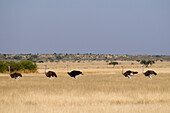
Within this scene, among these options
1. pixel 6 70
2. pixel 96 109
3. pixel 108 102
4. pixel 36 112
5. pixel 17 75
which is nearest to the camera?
pixel 36 112

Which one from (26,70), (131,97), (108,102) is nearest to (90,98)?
(108,102)

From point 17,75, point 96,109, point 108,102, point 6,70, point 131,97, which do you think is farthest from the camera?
point 6,70

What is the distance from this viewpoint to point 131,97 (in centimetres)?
1859

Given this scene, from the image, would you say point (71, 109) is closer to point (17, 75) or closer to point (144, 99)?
point (144, 99)

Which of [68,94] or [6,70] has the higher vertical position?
[6,70]

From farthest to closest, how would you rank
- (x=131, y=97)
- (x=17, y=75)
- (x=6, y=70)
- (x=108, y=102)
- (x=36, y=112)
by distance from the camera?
(x=6, y=70) → (x=17, y=75) → (x=131, y=97) → (x=108, y=102) → (x=36, y=112)

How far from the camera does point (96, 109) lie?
47.1 ft

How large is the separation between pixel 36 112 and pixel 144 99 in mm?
6639

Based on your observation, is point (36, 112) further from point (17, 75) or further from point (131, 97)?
point (17, 75)

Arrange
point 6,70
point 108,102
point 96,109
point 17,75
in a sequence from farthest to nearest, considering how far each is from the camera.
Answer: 1. point 6,70
2. point 17,75
3. point 108,102
4. point 96,109

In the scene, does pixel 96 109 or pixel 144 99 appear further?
pixel 144 99

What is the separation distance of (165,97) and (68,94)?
5.27m

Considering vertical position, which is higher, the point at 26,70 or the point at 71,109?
the point at 26,70

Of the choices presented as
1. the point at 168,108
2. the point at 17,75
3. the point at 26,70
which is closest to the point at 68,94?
the point at 168,108
